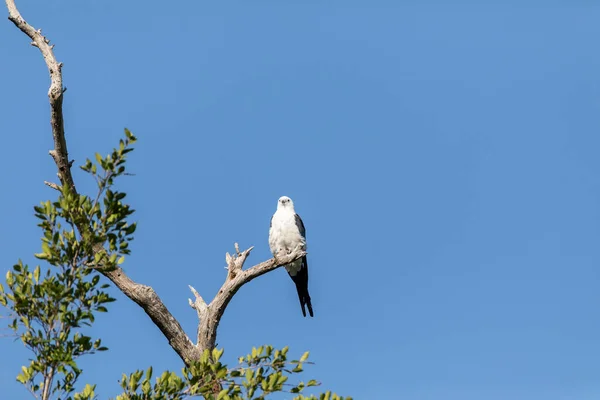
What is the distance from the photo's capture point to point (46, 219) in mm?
6672

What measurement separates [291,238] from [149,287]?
15.3 ft

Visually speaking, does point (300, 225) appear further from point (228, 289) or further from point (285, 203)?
point (228, 289)

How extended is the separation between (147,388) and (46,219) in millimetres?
1850

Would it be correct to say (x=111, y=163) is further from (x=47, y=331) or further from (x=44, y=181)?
(x=44, y=181)

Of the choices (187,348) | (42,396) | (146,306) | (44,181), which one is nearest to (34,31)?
(44,181)

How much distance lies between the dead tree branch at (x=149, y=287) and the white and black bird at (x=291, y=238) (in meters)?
3.24

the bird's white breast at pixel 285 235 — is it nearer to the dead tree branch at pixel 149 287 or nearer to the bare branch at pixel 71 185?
the dead tree branch at pixel 149 287

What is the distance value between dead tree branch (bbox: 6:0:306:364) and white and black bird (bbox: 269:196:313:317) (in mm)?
3240

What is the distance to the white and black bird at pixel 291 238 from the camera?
1426 cm

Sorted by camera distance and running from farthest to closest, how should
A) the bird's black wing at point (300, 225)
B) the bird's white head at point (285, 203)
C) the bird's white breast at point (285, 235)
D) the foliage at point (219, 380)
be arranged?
the bird's white head at point (285, 203), the bird's black wing at point (300, 225), the bird's white breast at point (285, 235), the foliage at point (219, 380)

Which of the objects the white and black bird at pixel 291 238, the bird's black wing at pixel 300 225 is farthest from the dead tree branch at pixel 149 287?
the bird's black wing at pixel 300 225

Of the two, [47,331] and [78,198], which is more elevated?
[78,198]

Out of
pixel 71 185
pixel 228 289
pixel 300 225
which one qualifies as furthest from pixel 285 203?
pixel 71 185

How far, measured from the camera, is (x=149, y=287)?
32.8 feet
